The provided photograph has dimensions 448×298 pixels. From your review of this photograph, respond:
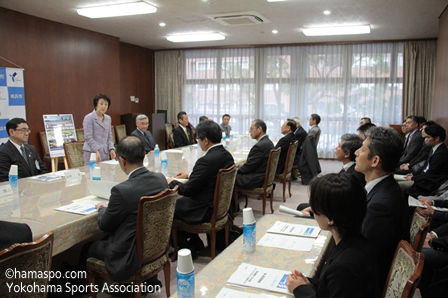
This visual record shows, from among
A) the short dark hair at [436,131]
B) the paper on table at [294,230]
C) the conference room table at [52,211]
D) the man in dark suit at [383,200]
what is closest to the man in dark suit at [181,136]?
the conference room table at [52,211]

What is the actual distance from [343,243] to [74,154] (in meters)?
3.82

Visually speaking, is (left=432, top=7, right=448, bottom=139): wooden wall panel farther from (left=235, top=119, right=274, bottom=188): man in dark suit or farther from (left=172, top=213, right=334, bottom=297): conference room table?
(left=172, top=213, right=334, bottom=297): conference room table

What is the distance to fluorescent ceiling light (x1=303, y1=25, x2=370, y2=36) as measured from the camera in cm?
691

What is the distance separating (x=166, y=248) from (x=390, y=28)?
671cm

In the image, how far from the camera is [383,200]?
5.53 feet

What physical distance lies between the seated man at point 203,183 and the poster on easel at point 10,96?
3.94 m

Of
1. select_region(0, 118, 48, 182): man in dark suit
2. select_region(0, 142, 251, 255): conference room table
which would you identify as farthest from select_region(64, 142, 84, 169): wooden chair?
select_region(0, 142, 251, 255): conference room table

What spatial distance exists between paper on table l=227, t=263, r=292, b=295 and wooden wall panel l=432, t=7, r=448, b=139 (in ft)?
15.7

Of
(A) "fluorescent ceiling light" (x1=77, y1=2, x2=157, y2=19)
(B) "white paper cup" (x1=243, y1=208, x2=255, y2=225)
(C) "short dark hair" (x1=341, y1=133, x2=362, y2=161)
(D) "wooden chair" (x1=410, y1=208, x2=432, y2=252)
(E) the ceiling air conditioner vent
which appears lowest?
(D) "wooden chair" (x1=410, y1=208, x2=432, y2=252)

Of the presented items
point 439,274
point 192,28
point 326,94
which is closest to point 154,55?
point 192,28

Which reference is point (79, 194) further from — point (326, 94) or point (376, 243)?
point (326, 94)

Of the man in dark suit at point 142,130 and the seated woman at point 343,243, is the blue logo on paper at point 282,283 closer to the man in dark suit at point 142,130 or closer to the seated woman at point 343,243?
the seated woman at point 343,243

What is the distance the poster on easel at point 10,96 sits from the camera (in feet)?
18.6

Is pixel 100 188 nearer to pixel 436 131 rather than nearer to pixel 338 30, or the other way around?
pixel 436 131
